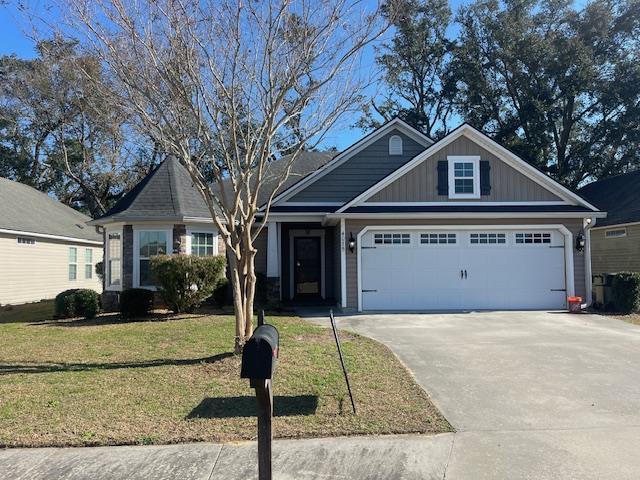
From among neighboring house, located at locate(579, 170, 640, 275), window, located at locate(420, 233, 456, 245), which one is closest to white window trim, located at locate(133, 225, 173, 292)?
window, located at locate(420, 233, 456, 245)

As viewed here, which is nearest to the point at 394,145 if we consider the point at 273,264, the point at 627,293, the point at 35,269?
the point at 273,264

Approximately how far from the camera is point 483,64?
102 feet

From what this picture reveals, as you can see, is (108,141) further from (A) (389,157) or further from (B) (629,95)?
(B) (629,95)

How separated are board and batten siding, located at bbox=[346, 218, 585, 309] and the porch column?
2.42m

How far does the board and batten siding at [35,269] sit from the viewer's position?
18.0 metres

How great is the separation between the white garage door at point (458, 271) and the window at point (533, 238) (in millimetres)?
30

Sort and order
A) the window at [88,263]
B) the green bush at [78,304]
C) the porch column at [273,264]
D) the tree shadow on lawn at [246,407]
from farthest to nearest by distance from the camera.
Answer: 1. the window at [88,263]
2. the porch column at [273,264]
3. the green bush at [78,304]
4. the tree shadow on lawn at [246,407]

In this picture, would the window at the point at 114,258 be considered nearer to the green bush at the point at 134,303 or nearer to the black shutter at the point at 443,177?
the green bush at the point at 134,303

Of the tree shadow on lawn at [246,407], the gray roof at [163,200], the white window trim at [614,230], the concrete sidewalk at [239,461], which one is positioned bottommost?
the concrete sidewalk at [239,461]

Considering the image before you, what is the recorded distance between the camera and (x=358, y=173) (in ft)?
54.8

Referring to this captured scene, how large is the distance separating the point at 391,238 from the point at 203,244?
5.59 m

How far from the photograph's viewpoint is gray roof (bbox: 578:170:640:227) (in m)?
18.6

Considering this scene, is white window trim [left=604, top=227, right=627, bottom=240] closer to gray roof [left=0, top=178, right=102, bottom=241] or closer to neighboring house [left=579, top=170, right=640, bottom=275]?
neighboring house [left=579, top=170, right=640, bottom=275]

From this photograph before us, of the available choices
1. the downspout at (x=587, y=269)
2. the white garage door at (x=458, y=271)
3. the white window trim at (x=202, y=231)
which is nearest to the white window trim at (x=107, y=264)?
the white window trim at (x=202, y=231)
